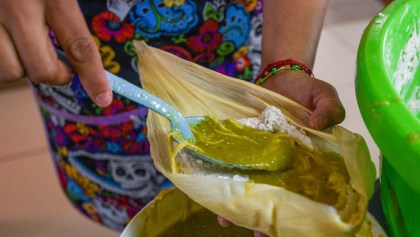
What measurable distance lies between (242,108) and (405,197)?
0.72ft

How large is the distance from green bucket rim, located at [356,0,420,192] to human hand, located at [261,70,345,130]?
104mm

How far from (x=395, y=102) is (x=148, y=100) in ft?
0.69

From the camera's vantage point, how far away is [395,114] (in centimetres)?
32

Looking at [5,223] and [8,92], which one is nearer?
[5,223]

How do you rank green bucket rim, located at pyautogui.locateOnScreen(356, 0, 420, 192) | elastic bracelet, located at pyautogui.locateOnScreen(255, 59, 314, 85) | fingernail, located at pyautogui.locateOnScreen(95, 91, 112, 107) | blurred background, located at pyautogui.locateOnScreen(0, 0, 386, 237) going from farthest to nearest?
blurred background, located at pyautogui.locateOnScreen(0, 0, 386, 237) → elastic bracelet, located at pyautogui.locateOnScreen(255, 59, 314, 85) → fingernail, located at pyautogui.locateOnScreen(95, 91, 112, 107) → green bucket rim, located at pyautogui.locateOnScreen(356, 0, 420, 192)

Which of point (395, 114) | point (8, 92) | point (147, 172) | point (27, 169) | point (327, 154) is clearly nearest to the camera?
point (395, 114)

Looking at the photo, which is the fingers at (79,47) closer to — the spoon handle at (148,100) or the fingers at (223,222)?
the spoon handle at (148,100)

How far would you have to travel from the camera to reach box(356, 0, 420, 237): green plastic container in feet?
1.01

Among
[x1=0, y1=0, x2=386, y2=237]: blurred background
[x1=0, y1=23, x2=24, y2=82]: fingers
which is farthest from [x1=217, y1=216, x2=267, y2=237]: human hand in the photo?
[x1=0, y1=0, x2=386, y2=237]: blurred background

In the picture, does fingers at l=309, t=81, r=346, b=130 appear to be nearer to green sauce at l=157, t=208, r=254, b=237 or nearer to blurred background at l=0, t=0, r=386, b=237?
green sauce at l=157, t=208, r=254, b=237

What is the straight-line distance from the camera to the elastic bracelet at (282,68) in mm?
610

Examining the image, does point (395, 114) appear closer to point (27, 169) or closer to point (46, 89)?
point (46, 89)

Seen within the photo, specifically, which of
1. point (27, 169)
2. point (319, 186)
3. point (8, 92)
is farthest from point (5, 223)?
point (319, 186)

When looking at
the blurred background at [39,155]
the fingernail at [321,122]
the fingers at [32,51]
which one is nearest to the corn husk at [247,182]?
the fingernail at [321,122]
